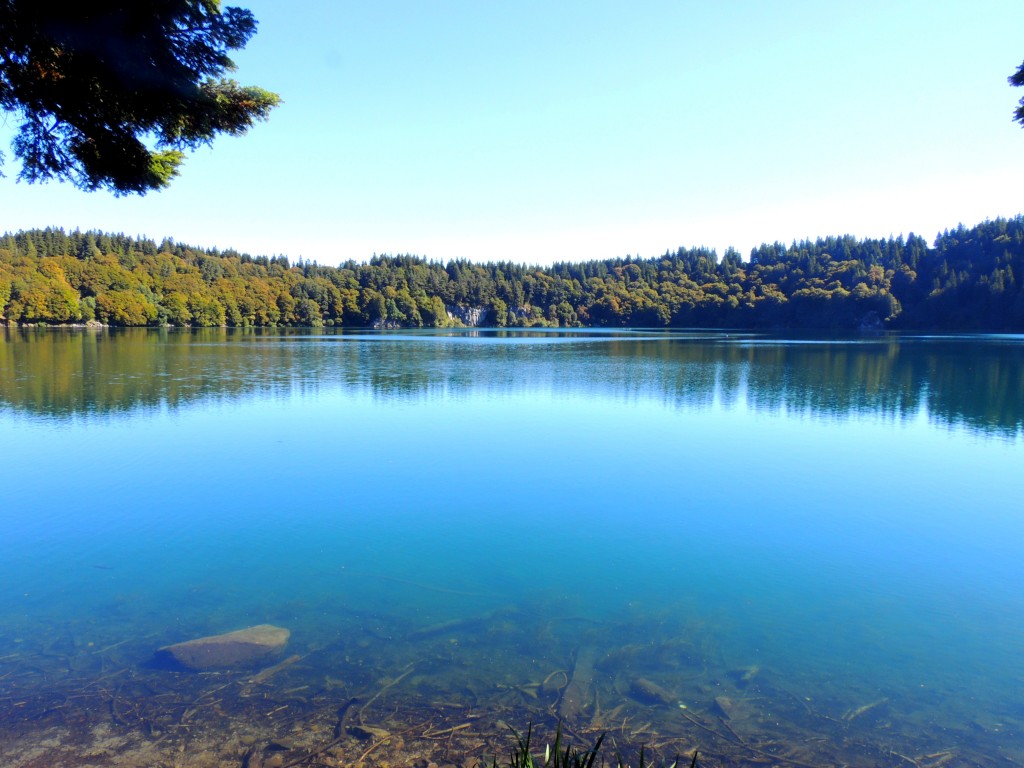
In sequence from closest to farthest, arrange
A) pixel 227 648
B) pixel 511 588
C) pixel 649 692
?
pixel 649 692 → pixel 227 648 → pixel 511 588

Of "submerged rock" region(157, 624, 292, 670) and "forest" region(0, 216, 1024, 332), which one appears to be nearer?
"submerged rock" region(157, 624, 292, 670)

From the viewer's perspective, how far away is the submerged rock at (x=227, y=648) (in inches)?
251

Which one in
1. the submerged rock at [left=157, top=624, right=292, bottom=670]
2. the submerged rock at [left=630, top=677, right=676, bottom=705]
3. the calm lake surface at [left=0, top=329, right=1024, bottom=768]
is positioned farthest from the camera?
the submerged rock at [left=157, top=624, right=292, bottom=670]

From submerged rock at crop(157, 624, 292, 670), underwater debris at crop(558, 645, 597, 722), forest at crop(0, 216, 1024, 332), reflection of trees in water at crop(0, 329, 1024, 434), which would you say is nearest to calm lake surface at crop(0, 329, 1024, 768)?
underwater debris at crop(558, 645, 597, 722)

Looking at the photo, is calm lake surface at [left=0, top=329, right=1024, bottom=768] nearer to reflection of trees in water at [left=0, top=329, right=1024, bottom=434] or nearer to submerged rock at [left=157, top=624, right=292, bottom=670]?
submerged rock at [left=157, top=624, right=292, bottom=670]

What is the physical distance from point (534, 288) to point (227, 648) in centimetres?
16069

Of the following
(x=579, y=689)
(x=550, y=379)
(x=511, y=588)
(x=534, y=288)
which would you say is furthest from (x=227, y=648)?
(x=534, y=288)

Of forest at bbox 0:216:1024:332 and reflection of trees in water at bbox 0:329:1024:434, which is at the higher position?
forest at bbox 0:216:1024:332

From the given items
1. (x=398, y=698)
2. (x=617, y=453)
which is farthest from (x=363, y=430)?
(x=398, y=698)

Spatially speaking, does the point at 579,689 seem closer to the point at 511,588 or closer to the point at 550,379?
the point at 511,588

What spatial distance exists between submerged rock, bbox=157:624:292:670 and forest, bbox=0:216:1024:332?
383ft

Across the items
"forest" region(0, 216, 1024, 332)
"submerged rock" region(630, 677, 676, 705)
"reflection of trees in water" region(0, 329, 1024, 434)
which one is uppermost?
"forest" region(0, 216, 1024, 332)

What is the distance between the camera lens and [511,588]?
8312 mm

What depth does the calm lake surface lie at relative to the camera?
5508mm
